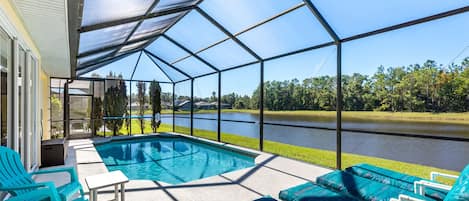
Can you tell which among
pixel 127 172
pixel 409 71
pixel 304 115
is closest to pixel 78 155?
pixel 127 172

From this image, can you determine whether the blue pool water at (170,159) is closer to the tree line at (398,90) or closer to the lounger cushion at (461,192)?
the tree line at (398,90)

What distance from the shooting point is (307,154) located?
8406 millimetres

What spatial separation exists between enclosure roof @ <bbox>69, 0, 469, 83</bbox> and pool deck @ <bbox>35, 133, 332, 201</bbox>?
100 inches

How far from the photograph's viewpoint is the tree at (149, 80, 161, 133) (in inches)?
507

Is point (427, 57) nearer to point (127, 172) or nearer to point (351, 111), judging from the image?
point (351, 111)

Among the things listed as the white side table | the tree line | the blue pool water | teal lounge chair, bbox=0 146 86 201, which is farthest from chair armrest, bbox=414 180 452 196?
the blue pool water

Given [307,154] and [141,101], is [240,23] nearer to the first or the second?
[307,154]

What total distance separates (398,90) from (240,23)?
4091 mm

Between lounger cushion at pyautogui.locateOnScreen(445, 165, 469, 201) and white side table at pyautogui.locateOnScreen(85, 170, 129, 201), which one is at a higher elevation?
lounger cushion at pyautogui.locateOnScreen(445, 165, 469, 201)

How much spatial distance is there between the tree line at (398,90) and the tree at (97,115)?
7.77 m

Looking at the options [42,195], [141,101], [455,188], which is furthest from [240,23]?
[141,101]

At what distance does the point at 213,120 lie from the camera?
10.3m

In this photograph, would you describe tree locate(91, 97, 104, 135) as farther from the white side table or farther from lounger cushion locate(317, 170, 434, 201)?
lounger cushion locate(317, 170, 434, 201)

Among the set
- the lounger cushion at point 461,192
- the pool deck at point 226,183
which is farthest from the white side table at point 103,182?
the lounger cushion at point 461,192
